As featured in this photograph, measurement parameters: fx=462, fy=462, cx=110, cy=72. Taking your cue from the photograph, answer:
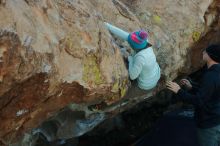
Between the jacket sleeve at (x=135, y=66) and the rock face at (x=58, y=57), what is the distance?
95mm

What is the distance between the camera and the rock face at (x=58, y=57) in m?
3.83

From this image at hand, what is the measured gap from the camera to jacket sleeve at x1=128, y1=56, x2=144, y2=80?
4.99 meters

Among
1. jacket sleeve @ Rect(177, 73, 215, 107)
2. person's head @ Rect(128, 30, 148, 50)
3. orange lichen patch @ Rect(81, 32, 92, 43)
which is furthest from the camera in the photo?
jacket sleeve @ Rect(177, 73, 215, 107)

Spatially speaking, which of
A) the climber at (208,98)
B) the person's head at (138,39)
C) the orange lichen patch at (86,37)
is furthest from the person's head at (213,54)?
the orange lichen patch at (86,37)

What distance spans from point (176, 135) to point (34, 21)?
3633 mm

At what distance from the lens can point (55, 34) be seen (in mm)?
4238

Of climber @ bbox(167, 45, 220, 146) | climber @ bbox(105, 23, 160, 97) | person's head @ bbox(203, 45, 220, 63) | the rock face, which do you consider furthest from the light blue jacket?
person's head @ bbox(203, 45, 220, 63)

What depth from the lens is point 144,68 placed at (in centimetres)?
508

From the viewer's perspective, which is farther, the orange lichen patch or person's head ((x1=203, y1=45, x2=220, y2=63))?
person's head ((x1=203, y1=45, x2=220, y2=63))

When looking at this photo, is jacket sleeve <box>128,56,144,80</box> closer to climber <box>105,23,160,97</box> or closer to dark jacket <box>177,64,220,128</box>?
climber <box>105,23,160,97</box>

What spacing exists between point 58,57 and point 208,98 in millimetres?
1976

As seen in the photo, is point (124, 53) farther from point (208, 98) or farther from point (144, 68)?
point (208, 98)

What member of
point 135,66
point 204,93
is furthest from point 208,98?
point 135,66

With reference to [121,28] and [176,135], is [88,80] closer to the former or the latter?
[121,28]
